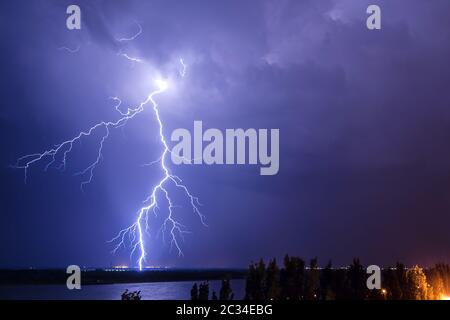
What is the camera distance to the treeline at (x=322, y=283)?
73.3 ft

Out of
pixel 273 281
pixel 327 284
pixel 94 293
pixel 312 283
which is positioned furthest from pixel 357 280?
pixel 94 293

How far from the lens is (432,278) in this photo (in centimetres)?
2992

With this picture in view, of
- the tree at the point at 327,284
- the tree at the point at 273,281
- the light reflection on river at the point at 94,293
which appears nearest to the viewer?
the tree at the point at 273,281

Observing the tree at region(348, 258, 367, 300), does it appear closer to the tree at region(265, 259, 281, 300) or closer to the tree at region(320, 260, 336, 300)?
the tree at region(320, 260, 336, 300)

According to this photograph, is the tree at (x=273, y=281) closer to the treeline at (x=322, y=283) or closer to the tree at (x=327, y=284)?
the treeline at (x=322, y=283)

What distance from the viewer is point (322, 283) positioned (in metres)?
24.5

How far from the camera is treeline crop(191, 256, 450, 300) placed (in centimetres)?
2233

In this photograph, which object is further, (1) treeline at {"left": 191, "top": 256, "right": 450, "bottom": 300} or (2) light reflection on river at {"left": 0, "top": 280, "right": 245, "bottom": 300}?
(2) light reflection on river at {"left": 0, "top": 280, "right": 245, "bottom": 300}

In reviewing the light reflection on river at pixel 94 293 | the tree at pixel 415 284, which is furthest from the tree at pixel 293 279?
the light reflection on river at pixel 94 293

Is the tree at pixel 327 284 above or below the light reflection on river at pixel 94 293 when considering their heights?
above

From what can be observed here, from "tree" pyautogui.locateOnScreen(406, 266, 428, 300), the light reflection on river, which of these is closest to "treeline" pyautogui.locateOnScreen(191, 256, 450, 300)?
"tree" pyautogui.locateOnScreen(406, 266, 428, 300)

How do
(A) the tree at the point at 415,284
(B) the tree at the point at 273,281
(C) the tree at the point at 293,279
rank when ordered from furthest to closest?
(A) the tree at the point at 415,284, (C) the tree at the point at 293,279, (B) the tree at the point at 273,281
